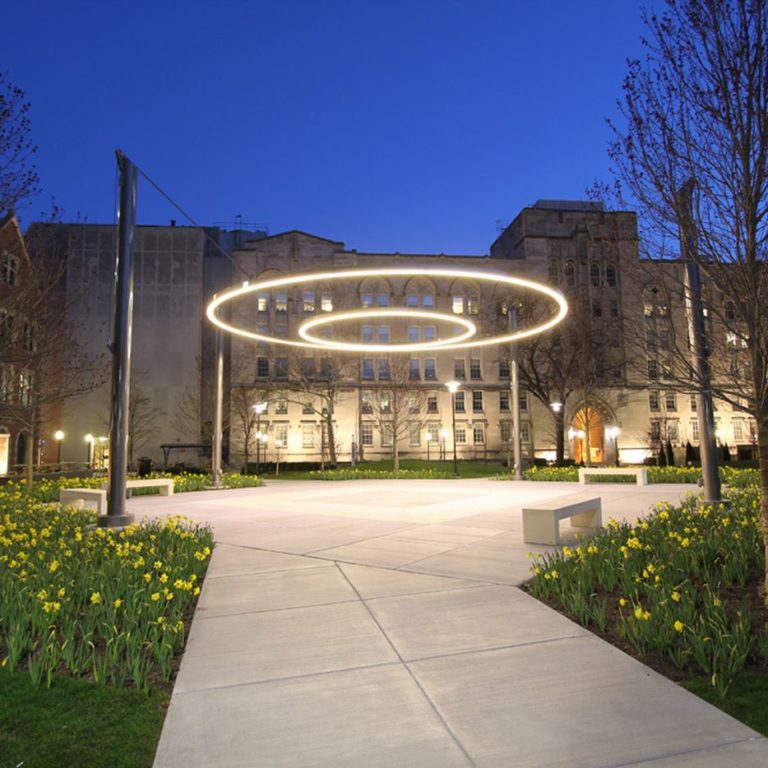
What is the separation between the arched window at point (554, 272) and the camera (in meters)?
65.6

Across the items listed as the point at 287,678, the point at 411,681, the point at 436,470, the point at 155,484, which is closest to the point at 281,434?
the point at 436,470

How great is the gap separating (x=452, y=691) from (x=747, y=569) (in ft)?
15.8

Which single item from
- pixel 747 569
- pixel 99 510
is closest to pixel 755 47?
pixel 747 569

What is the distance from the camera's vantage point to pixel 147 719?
422cm

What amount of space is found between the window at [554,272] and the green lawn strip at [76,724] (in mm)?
65555

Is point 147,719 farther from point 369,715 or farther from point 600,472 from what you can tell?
point 600,472

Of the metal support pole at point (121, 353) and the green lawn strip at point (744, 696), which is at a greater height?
the metal support pole at point (121, 353)

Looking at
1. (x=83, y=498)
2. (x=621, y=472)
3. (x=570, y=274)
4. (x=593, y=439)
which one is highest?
(x=570, y=274)

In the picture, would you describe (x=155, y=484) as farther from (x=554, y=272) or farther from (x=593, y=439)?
(x=554, y=272)

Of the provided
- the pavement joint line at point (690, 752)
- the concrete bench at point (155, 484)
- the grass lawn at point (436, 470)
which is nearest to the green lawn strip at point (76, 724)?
the pavement joint line at point (690, 752)

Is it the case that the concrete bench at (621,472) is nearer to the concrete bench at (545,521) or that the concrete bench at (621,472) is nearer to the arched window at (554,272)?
the concrete bench at (545,521)

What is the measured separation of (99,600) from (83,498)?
38.8 feet

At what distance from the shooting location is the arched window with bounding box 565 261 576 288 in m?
65.8

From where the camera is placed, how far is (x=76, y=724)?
4117 mm
